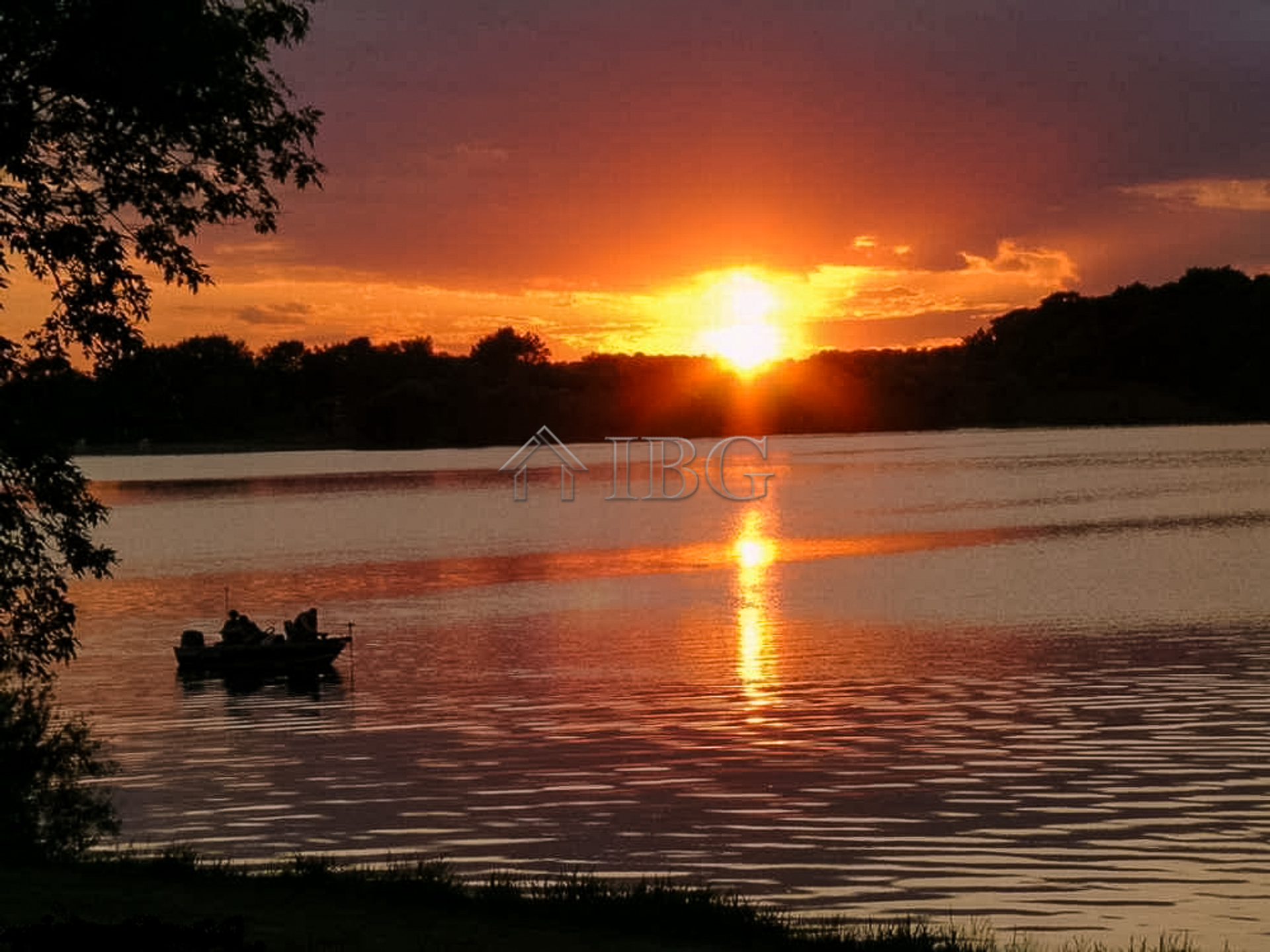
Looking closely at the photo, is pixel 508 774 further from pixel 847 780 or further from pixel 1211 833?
pixel 1211 833

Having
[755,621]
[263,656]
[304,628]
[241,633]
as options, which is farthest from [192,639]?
[755,621]

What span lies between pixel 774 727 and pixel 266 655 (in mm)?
21598

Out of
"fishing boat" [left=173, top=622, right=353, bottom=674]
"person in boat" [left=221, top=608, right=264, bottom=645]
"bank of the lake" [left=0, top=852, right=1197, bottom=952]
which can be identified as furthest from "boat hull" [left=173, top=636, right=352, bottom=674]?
"bank of the lake" [left=0, top=852, right=1197, bottom=952]

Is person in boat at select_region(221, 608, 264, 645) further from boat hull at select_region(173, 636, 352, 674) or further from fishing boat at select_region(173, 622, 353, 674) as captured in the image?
boat hull at select_region(173, 636, 352, 674)

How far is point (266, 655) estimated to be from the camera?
182ft

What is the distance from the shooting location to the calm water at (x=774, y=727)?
26.7m

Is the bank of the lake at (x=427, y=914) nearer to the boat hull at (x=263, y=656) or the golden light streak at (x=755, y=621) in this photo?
the golden light streak at (x=755, y=621)

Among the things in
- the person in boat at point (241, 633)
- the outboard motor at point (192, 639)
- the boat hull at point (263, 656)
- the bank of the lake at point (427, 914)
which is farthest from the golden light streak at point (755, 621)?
the bank of the lake at point (427, 914)

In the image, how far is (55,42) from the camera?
26.8 m

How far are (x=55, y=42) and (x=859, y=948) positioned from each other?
19203mm

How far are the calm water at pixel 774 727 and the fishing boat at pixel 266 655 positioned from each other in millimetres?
1095

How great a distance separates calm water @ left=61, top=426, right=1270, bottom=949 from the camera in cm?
2673

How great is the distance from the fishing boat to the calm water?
1.10 metres

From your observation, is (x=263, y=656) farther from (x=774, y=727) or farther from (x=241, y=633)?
(x=774, y=727)
